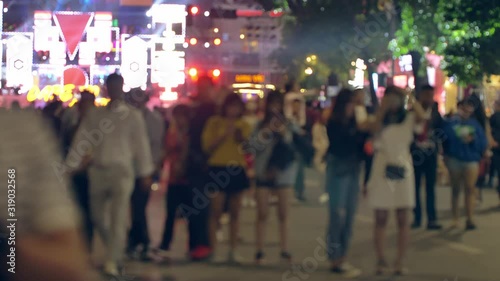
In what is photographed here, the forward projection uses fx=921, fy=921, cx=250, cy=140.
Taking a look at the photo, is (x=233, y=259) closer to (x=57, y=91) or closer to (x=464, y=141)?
(x=464, y=141)

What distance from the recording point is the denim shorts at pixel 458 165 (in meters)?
12.1

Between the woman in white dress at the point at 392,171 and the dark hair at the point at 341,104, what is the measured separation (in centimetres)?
35

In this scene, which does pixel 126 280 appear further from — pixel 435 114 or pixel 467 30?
pixel 467 30

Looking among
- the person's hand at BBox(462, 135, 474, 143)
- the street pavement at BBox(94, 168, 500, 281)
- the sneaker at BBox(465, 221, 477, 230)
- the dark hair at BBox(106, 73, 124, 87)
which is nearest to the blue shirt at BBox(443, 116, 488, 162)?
the person's hand at BBox(462, 135, 474, 143)

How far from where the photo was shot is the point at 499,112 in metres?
16.1

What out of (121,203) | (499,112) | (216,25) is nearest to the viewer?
(121,203)

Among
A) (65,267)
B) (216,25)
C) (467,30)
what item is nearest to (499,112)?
(467,30)

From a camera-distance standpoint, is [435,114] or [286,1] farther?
[286,1]

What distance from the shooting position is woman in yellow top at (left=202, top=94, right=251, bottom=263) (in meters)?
9.61

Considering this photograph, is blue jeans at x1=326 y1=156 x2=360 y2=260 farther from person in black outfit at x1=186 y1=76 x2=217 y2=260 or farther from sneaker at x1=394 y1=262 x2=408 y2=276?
person in black outfit at x1=186 y1=76 x2=217 y2=260

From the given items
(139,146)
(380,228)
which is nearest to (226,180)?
(139,146)

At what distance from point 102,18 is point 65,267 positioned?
767 inches

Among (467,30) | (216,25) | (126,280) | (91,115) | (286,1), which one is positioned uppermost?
(216,25)

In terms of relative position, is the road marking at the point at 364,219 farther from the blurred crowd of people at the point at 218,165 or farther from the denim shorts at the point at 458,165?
the blurred crowd of people at the point at 218,165
